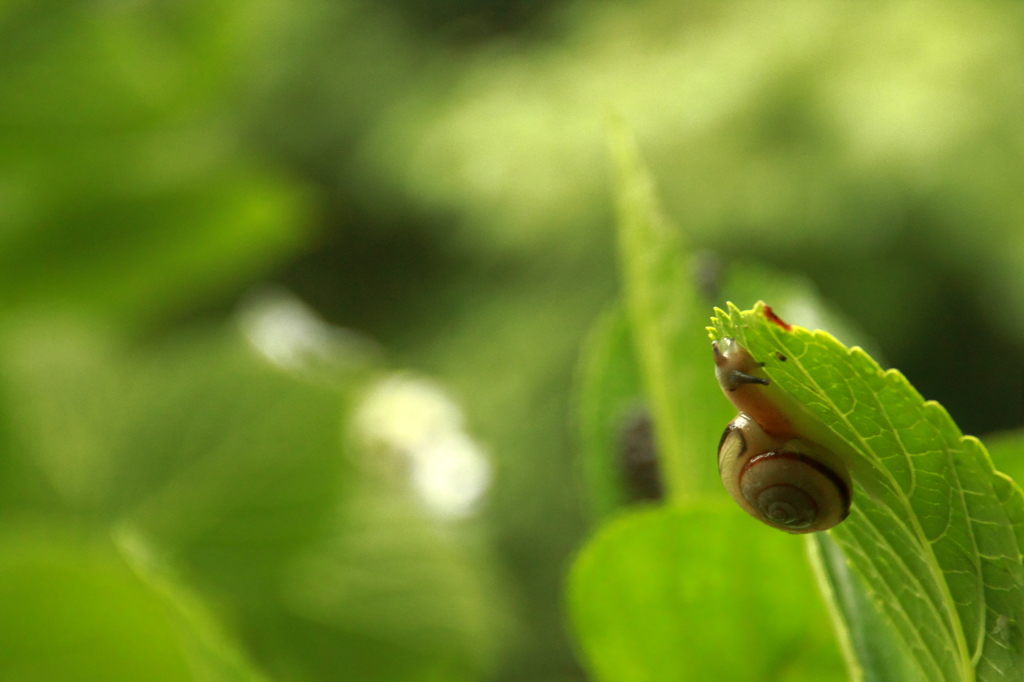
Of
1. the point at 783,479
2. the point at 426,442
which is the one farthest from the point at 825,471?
the point at 426,442

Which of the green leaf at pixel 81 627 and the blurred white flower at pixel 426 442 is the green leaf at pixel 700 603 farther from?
the blurred white flower at pixel 426 442

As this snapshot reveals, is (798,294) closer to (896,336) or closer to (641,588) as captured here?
(641,588)

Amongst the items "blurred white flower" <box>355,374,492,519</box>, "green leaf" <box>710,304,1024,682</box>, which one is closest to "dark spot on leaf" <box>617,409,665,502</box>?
"green leaf" <box>710,304,1024,682</box>

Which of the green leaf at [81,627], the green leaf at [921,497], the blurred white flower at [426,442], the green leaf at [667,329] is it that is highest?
the blurred white flower at [426,442]

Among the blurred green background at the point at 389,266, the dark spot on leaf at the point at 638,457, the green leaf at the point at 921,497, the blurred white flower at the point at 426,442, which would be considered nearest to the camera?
the green leaf at the point at 921,497

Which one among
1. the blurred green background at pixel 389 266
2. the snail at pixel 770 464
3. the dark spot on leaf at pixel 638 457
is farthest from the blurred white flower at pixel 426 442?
the snail at pixel 770 464

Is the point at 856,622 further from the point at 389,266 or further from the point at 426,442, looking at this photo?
the point at 389,266

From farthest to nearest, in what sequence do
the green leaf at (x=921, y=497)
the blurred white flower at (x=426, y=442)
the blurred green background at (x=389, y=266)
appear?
the blurred white flower at (x=426, y=442)
the blurred green background at (x=389, y=266)
the green leaf at (x=921, y=497)
